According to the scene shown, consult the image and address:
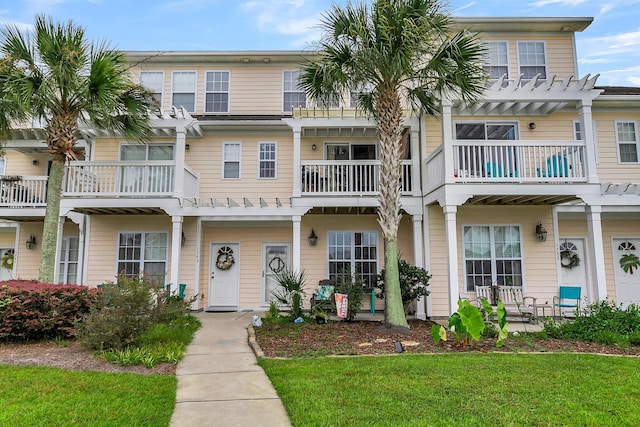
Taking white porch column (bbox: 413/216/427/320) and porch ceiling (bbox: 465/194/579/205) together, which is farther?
white porch column (bbox: 413/216/427/320)

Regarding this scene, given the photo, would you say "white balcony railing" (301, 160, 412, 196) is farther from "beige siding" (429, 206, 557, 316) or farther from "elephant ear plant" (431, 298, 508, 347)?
"elephant ear plant" (431, 298, 508, 347)

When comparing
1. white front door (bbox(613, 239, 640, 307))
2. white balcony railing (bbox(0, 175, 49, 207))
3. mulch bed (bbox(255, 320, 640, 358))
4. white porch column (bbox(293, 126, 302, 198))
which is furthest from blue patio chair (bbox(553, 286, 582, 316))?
white balcony railing (bbox(0, 175, 49, 207))

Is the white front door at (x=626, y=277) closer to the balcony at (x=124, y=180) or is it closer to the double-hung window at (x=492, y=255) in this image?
the double-hung window at (x=492, y=255)

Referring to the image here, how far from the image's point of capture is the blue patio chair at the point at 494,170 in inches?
400

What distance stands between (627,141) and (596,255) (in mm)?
5324

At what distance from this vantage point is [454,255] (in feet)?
31.8

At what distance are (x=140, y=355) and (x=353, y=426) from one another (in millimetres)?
4072

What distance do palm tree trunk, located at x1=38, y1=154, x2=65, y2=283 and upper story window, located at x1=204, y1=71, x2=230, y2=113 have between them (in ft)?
19.2

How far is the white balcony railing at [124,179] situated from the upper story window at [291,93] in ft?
15.7

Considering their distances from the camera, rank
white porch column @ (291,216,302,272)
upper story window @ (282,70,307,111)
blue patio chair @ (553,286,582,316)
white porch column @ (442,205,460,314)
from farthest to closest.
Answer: upper story window @ (282,70,307,111) → white porch column @ (291,216,302,272) → blue patio chair @ (553,286,582,316) → white porch column @ (442,205,460,314)

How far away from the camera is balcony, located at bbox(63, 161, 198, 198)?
11703mm

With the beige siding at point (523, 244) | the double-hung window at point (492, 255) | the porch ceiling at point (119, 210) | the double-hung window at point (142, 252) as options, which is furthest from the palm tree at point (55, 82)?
the double-hung window at point (492, 255)

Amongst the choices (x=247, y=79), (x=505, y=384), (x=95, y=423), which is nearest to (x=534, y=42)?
(x=247, y=79)

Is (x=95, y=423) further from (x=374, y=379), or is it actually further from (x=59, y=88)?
(x=59, y=88)
